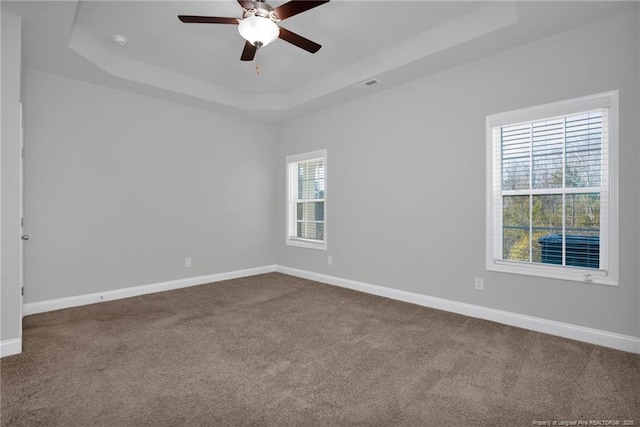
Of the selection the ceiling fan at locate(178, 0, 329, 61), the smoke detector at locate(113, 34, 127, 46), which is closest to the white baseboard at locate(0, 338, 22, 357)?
the ceiling fan at locate(178, 0, 329, 61)

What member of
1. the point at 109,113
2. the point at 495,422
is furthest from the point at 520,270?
the point at 109,113

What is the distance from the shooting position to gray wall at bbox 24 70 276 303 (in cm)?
368

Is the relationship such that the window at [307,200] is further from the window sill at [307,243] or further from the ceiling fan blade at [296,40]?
the ceiling fan blade at [296,40]

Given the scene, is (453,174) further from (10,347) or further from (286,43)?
(10,347)

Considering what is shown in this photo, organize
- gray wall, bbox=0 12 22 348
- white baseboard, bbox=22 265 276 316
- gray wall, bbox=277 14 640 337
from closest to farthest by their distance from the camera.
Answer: gray wall, bbox=0 12 22 348 < gray wall, bbox=277 14 640 337 < white baseboard, bbox=22 265 276 316

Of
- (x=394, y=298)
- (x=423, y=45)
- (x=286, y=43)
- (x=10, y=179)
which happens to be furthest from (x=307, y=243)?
(x=10, y=179)

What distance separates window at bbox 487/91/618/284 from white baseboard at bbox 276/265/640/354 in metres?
0.43

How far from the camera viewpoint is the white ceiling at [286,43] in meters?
2.77

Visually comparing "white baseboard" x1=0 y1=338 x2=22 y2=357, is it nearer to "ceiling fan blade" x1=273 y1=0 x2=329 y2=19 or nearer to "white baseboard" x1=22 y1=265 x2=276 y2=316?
"white baseboard" x1=22 y1=265 x2=276 y2=316

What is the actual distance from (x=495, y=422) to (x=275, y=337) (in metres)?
1.78

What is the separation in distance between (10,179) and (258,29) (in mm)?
2258

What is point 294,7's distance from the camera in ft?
7.74

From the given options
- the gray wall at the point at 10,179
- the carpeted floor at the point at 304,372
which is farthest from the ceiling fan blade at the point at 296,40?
the carpeted floor at the point at 304,372

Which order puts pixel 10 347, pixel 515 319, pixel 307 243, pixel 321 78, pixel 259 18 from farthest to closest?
pixel 307 243, pixel 321 78, pixel 515 319, pixel 10 347, pixel 259 18
